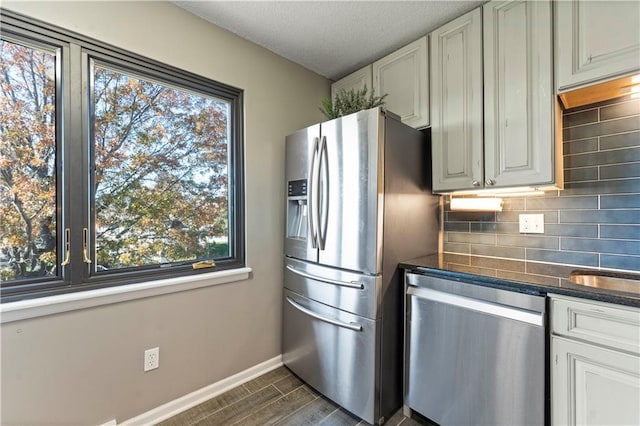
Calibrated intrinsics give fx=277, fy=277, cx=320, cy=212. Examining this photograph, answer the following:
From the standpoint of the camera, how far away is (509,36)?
154 centimetres

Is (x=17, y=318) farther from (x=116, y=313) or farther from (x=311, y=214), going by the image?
(x=311, y=214)

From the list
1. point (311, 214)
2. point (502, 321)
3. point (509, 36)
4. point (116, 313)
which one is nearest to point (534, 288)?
point (502, 321)

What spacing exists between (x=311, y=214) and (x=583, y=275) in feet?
5.10

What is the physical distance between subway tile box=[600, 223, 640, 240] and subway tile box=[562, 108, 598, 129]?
0.60 m

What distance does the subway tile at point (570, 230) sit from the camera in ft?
5.10

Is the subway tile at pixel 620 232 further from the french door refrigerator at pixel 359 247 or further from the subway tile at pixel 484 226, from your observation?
the french door refrigerator at pixel 359 247

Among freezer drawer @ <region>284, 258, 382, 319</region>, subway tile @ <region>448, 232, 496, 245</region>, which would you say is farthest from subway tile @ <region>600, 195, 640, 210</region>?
freezer drawer @ <region>284, 258, 382, 319</region>

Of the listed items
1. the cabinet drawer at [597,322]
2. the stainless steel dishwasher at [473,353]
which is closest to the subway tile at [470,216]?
the stainless steel dishwasher at [473,353]

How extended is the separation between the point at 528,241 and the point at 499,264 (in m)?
0.28

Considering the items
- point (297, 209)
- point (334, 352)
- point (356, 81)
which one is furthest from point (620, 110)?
point (334, 352)

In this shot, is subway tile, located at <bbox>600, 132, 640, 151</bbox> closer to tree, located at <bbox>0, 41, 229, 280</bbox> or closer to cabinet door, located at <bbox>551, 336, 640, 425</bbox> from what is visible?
cabinet door, located at <bbox>551, 336, 640, 425</bbox>

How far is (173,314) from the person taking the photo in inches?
67.2

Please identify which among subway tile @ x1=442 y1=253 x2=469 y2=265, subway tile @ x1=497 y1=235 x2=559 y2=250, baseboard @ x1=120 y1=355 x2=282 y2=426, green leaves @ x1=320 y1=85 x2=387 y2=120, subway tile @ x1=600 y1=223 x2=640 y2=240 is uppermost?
green leaves @ x1=320 y1=85 x2=387 y2=120

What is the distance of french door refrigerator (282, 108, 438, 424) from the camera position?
5.19 ft
